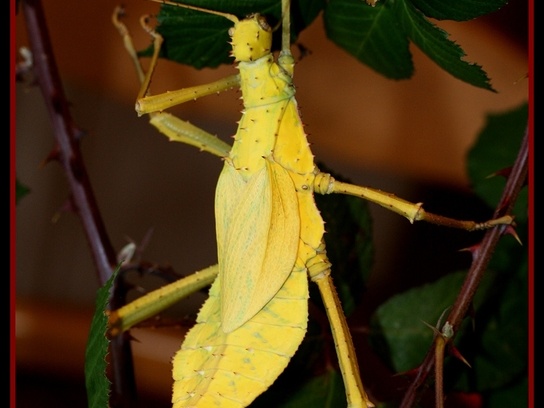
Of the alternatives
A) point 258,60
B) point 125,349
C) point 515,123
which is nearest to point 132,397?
point 125,349

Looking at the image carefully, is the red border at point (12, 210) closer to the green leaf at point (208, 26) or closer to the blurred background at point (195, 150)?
the green leaf at point (208, 26)

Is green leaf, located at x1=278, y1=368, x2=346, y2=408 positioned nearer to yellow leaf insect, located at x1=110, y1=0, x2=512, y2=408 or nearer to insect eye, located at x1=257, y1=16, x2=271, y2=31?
yellow leaf insect, located at x1=110, y1=0, x2=512, y2=408

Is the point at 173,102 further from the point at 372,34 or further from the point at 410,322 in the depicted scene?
the point at 410,322

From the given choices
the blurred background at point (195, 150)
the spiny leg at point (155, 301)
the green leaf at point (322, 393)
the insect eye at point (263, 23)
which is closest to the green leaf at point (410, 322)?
the green leaf at point (322, 393)

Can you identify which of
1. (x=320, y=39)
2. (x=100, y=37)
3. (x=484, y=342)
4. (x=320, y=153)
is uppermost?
(x=100, y=37)

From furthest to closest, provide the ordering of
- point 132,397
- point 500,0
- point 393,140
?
point 393,140 < point 132,397 < point 500,0

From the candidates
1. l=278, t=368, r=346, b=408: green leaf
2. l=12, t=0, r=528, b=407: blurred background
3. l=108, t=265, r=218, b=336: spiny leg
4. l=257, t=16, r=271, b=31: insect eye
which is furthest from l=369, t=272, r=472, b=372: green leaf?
l=12, t=0, r=528, b=407: blurred background

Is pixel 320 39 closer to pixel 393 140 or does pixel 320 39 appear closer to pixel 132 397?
pixel 393 140

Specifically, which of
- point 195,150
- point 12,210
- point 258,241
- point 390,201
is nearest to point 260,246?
point 258,241
